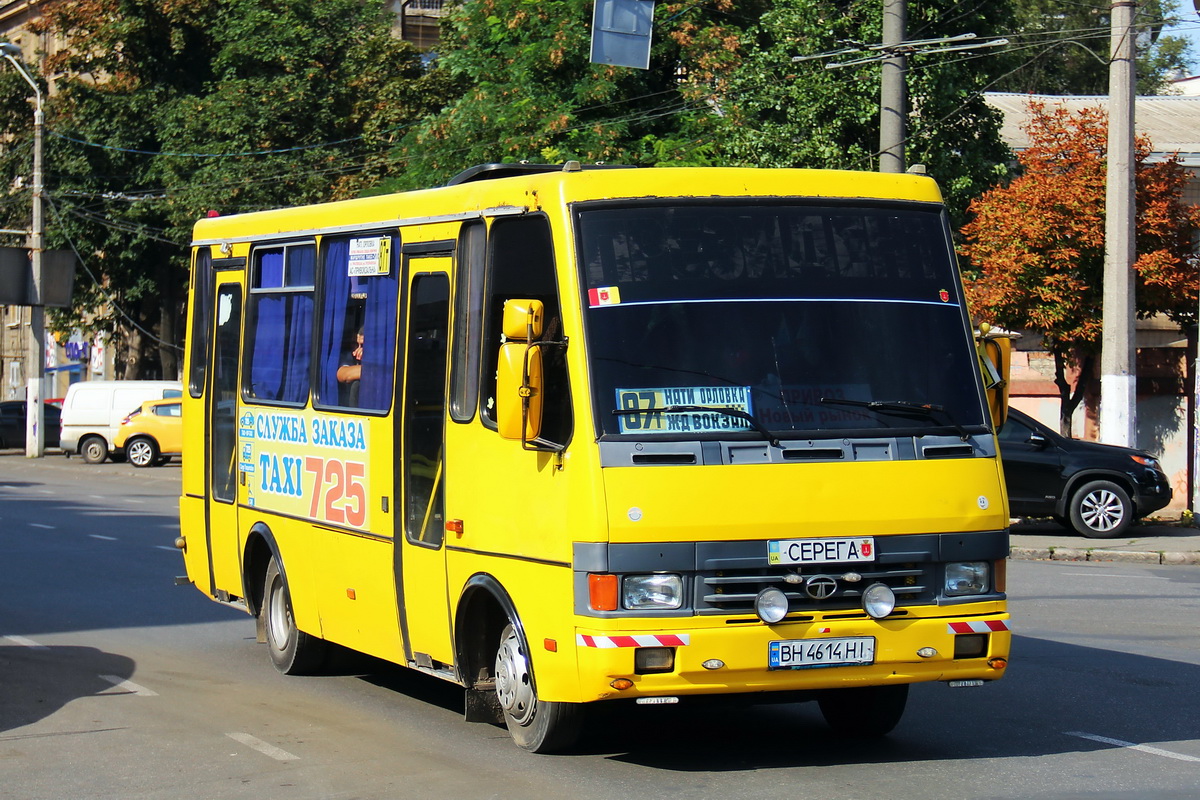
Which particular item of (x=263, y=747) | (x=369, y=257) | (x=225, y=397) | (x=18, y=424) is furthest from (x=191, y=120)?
(x=263, y=747)

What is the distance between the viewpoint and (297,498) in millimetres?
10148

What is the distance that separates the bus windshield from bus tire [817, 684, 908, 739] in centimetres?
149

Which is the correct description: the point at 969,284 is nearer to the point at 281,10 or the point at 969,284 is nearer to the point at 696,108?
the point at 696,108

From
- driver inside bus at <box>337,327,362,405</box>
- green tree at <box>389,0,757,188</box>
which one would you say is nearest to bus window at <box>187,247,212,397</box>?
driver inside bus at <box>337,327,362,405</box>

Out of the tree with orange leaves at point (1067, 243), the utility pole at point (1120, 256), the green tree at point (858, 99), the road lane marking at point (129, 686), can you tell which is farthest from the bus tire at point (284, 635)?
the green tree at point (858, 99)

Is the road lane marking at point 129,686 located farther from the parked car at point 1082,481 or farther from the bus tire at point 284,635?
the parked car at point 1082,481

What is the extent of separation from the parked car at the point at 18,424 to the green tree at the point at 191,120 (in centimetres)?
286

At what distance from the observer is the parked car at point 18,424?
1877 inches

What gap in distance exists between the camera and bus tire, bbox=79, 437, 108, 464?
41156 mm

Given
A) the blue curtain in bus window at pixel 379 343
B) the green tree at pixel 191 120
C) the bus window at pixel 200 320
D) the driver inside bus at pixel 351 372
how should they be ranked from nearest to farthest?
the blue curtain in bus window at pixel 379 343
the driver inside bus at pixel 351 372
the bus window at pixel 200 320
the green tree at pixel 191 120

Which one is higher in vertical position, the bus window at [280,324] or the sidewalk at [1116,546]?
the bus window at [280,324]

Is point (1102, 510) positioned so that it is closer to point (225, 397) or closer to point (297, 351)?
point (225, 397)

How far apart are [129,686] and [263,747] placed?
2190 millimetres

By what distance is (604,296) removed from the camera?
23.8ft
